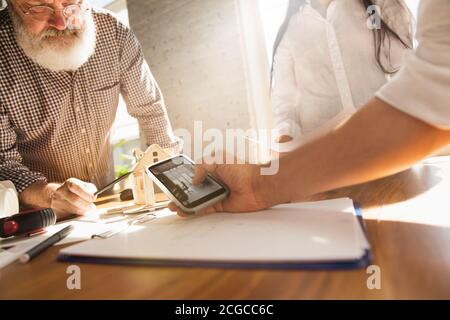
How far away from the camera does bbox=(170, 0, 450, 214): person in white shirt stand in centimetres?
42

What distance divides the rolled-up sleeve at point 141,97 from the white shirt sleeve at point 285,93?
526 millimetres

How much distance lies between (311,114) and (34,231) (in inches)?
43.0

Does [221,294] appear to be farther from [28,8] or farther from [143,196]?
[28,8]

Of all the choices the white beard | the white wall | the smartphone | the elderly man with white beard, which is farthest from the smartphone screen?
the white wall

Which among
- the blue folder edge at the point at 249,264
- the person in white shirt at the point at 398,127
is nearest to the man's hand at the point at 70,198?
the blue folder edge at the point at 249,264

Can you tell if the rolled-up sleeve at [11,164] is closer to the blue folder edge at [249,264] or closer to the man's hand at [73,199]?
the man's hand at [73,199]

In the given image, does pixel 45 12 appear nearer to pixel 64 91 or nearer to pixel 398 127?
pixel 64 91

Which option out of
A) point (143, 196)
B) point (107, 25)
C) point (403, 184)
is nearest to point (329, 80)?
point (403, 184)

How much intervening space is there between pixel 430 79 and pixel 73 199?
32.1 inches

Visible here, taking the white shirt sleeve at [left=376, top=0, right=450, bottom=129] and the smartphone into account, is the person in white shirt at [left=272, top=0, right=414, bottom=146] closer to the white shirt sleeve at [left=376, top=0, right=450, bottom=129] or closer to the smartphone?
the smartphone

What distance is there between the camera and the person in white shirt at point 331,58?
1208 millimetres

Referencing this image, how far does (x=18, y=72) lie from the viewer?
126 centimetres

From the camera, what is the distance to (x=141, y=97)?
1.56m
